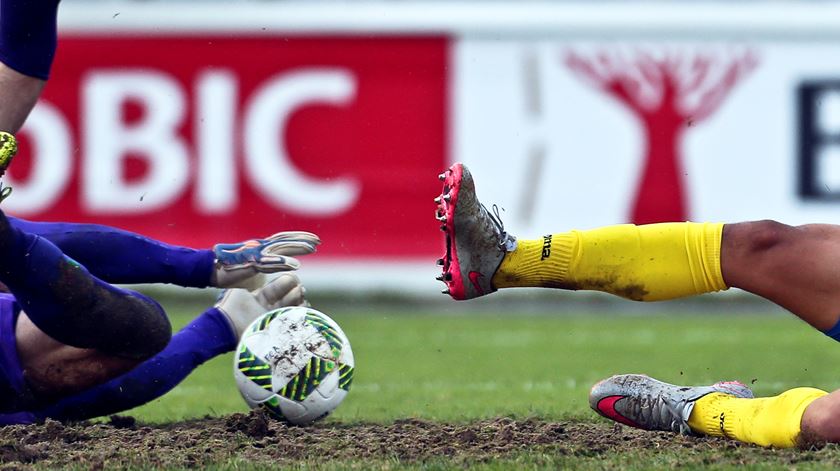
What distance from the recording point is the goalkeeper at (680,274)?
13.3ft

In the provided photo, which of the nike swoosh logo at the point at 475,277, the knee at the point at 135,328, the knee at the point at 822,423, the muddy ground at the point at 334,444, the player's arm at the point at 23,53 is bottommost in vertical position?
the muddy ground at the point at 334,444

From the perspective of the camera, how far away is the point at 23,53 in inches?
187

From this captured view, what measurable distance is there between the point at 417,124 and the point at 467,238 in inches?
296

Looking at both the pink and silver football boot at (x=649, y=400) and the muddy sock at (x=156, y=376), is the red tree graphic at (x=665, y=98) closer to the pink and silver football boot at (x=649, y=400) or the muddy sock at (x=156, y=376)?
the muddy sock at (x=156, y=376)

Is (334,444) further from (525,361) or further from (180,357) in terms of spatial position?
(525,361)

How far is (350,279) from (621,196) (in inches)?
94.2

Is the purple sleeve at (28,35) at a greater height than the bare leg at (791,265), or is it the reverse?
the purple sleeve at (28,35)

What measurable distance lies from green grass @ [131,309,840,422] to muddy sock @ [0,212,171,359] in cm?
84

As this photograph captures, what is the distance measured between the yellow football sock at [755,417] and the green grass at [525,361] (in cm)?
79

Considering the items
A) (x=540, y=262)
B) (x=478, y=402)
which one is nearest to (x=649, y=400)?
(x=540, y=262)

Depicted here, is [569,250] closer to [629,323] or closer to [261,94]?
[629,323]

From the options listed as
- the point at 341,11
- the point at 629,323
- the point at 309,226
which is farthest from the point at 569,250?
the point at 341,11

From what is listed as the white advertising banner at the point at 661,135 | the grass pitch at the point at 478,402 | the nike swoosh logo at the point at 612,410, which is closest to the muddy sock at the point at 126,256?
the grass pitch at the point at 478,402

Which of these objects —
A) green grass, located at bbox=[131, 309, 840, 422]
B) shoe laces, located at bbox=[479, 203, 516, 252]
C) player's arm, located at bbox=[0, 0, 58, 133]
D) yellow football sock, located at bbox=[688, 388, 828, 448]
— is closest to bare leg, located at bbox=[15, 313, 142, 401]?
green grass, located at bbox=[131, 309, 840, 422]
